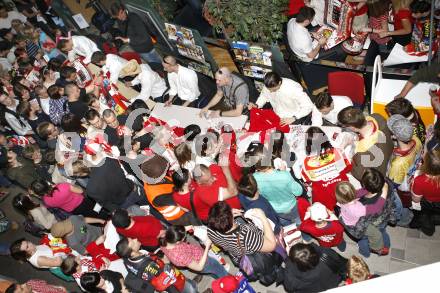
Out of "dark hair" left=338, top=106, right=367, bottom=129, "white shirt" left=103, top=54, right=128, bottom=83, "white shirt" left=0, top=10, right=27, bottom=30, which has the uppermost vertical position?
"white shirt" left=0, top=10, right=27, bottom=30

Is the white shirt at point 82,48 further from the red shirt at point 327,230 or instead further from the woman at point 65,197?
the red shirt at point 327,230

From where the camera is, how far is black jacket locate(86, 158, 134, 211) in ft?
14.7

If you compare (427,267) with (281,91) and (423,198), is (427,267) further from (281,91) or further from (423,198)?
(281,91)

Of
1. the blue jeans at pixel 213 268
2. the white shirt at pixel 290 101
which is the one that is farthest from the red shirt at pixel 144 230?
the white shirt at pixel 290 101

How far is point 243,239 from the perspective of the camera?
3.34 meters

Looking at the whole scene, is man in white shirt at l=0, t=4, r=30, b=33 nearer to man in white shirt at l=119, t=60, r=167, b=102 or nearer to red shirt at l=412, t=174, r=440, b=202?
man in white shirt at l=119, t=60, r=167, b=102

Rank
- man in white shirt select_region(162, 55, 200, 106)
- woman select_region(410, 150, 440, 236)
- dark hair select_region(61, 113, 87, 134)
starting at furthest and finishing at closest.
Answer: man in white shirt select_region(162, 55, 200, 106)
dark hair select_region(61, 113, 87, 134)
woman select_region(410, 150, 440, 236)

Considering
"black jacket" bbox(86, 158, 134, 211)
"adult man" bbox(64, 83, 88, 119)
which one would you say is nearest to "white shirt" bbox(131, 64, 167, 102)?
"adult man" bbox(64, 83, 88, 119)

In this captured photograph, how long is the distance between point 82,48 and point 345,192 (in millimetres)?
4890

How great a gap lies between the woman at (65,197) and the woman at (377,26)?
13.1ft

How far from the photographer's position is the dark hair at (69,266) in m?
3.85

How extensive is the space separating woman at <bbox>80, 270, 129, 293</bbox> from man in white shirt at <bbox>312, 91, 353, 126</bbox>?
2.69 meters

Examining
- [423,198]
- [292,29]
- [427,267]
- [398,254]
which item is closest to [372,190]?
[423,198]

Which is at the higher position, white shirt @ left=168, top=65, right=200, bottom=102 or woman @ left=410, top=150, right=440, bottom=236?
white shirt @ left=168, top=65, right=200, bottom=102
